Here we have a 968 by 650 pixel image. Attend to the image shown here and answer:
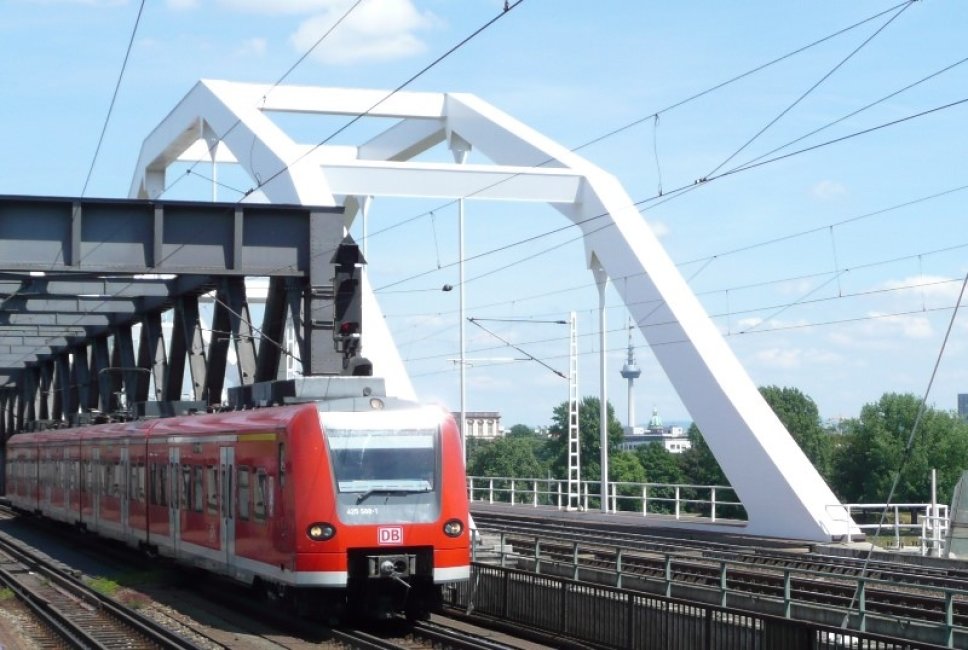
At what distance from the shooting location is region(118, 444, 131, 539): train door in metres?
26.6

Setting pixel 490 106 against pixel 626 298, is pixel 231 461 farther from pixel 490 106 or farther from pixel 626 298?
pixel 490 106

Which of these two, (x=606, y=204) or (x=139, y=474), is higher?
(x=606, y=204)

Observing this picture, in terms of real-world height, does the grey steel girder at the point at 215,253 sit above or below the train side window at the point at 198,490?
above

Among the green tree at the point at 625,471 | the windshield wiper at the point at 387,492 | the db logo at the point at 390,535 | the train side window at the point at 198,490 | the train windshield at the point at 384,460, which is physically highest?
the train windshield at the point at 384,460

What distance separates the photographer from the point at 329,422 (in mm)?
16547

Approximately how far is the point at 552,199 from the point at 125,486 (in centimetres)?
1717

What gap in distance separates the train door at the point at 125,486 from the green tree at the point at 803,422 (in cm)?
7488

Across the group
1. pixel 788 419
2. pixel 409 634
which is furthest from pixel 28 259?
pixel 788 419

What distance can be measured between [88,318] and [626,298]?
16.0m

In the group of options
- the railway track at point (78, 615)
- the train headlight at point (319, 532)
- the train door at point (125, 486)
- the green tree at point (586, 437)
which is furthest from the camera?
the green tree at point (586, 437)

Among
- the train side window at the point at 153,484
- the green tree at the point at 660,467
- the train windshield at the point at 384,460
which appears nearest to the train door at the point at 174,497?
the train side window at the point at 153,484

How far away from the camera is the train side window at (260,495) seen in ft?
56.9

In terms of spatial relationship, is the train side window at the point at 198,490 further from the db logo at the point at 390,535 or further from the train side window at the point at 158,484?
the db logo at the point at 390,535

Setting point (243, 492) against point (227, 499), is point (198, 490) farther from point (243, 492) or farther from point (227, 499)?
point (243, 492)
